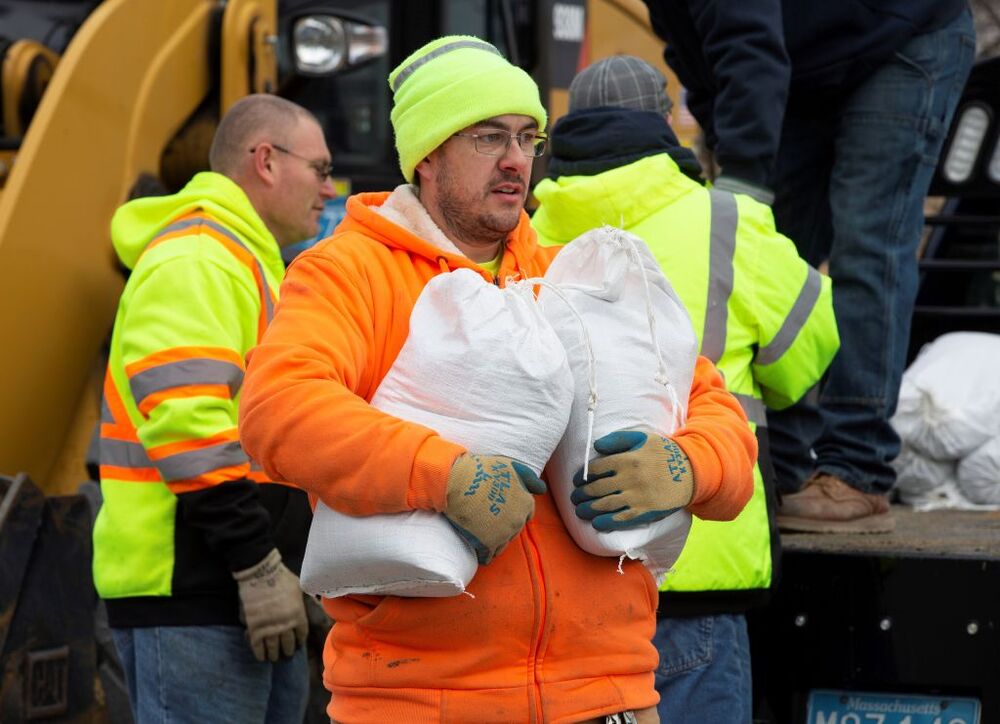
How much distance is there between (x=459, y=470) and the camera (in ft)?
7.12

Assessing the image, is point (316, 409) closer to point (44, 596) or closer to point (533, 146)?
point (533, 146)

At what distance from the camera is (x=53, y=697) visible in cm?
431

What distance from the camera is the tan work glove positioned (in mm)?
3533

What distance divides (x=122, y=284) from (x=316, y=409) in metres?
3.37

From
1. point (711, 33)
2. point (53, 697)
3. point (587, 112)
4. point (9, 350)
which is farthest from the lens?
point (9, 350)

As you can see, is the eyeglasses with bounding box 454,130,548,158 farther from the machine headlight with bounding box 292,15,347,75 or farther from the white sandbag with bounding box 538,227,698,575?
the machine headlight with bounding box 292,15,347,75

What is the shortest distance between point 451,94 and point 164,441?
130 cm

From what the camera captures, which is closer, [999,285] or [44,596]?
[44,596]

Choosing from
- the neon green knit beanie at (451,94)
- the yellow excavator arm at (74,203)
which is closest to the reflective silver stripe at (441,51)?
the neon green knit beanie at (451,94)

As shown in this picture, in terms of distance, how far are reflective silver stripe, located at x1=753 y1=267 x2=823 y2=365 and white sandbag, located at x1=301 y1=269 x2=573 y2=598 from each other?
1132 millimetres

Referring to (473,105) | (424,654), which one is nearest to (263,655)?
(424,654)

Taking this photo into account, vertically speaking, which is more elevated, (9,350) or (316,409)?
(316,409)

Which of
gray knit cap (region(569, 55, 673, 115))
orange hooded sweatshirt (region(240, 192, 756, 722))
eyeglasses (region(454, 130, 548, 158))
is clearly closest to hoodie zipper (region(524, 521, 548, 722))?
orange hooded sweatshirt (region(240, 192, 756, 722))

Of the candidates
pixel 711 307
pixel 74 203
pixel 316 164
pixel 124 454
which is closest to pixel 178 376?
pixel 124 454
